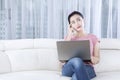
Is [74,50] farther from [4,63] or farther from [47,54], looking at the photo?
[4,63]

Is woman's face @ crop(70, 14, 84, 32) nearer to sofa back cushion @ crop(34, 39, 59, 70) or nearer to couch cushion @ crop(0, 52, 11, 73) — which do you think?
sofa back cushion @ crop(34, 39, 59, 70)

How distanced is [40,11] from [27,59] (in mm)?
746

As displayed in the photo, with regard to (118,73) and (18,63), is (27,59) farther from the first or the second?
(118,73)

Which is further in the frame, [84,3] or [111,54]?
[84,3]

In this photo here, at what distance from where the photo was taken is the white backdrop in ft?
10.3

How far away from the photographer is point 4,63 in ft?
8.59

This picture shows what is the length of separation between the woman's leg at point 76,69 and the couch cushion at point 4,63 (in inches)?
24.2

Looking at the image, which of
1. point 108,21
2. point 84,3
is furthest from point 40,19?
point 108,21

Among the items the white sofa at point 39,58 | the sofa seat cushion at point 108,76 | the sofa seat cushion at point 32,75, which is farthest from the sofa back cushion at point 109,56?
the sofa seat cushion at point 32,75

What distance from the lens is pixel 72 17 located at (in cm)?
263

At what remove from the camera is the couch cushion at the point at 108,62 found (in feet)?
9.14

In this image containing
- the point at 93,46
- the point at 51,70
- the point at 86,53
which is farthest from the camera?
the point at 51,70

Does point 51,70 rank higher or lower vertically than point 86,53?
lower

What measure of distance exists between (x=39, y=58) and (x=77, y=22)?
1.93ft
